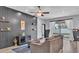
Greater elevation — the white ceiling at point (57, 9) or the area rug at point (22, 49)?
the white ceiling at point (57, 9)

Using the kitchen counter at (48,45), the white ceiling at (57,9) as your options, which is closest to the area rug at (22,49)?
the kitchen counter at (48,45)

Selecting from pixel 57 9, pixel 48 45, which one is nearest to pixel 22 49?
pixel 48 45

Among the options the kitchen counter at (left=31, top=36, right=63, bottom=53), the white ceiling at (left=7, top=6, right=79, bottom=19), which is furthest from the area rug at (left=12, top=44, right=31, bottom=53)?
the white ceiling at (left=7, top=6, right=79, bottom=19)

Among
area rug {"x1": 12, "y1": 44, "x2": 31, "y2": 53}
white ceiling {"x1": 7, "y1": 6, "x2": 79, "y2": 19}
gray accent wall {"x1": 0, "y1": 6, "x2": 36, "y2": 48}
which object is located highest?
white ceiling {"x1": 7, "y1": 6, "x2": 79, "y2": 19}

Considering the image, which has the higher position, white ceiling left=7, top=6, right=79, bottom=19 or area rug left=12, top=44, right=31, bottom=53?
white ceiling left=7, top=6, right=79, bottom=19

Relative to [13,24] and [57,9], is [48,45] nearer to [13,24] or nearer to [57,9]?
[57,9]

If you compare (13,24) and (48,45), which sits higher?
(13,24)

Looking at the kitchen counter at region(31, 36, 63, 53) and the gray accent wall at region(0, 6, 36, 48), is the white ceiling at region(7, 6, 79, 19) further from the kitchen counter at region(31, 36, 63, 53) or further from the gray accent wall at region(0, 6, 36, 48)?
the kitchen counter at region(31, 36, 63, 53)

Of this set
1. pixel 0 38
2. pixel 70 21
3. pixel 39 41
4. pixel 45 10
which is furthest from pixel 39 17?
pixel 0 38

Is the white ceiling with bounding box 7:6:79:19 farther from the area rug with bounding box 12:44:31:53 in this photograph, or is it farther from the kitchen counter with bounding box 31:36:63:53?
the area rug with bounding box 12:44:31:53

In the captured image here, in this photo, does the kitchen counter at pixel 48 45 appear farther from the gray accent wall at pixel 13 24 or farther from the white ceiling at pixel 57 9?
the white ceiling at pixel 57 9

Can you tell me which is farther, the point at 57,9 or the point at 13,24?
the point at 13,24
